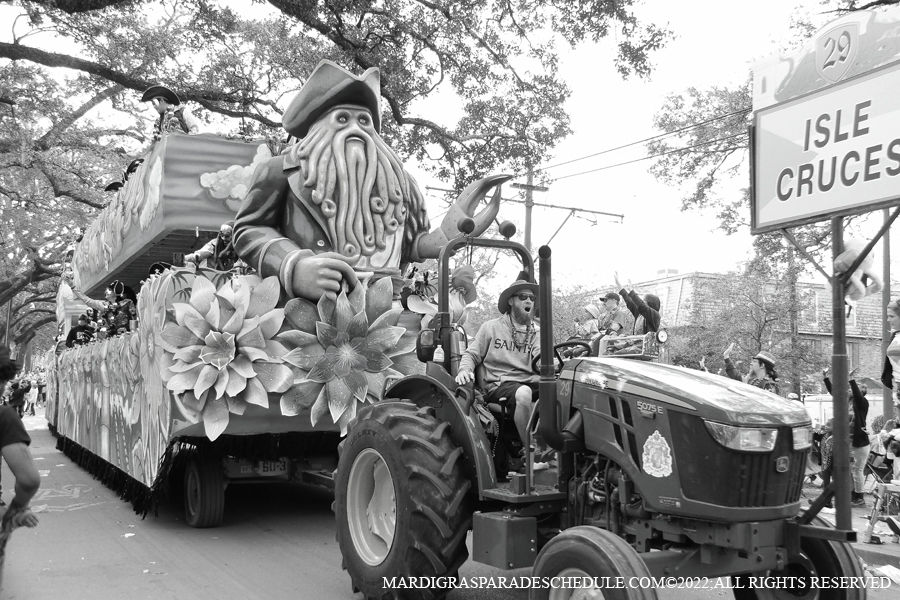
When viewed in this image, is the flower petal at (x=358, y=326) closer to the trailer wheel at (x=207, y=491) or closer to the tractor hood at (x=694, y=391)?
the trailer wheel at (x=207, y=491)

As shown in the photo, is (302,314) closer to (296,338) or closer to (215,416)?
(296,338)

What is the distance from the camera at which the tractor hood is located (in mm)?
3717

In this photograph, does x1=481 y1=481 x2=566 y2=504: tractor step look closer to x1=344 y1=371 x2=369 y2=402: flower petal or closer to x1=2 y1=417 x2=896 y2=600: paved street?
x1=2 y1=417 x2=896 y2=600: paved street

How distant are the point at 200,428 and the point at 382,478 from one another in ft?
7.14

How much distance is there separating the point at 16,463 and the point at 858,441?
550 centimetres

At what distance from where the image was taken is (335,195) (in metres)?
7.34

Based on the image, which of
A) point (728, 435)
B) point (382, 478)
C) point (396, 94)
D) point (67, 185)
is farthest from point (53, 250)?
point (728, 435)

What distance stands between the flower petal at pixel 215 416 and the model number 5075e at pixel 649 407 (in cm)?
398

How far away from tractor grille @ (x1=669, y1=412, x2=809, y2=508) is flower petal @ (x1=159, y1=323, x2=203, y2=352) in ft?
14.6

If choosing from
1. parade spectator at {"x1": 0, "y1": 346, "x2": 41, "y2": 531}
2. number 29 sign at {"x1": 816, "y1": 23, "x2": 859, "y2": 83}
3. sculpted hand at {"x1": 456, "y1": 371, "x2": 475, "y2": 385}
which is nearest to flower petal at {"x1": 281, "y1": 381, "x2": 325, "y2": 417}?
sculpted hand at {"x1": 456, "y1": 371, "x2": 475, "y2": 385}

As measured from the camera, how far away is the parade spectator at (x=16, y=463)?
4.53 meters

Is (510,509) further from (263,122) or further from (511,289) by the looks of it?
(263,122)

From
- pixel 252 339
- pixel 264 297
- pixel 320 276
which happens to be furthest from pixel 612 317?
pixel 252 339

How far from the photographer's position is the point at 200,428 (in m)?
6.74
